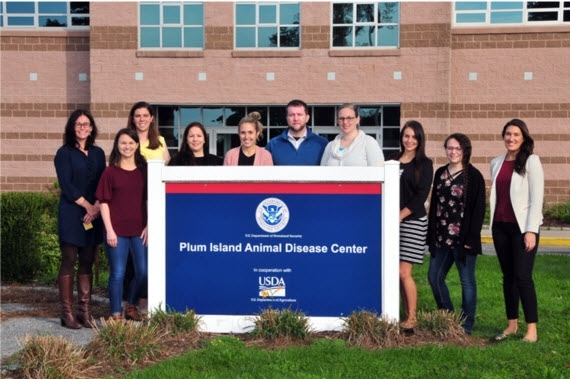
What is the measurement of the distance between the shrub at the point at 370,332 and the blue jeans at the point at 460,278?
29.5 inches

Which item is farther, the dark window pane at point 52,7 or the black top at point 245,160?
the dark window pane at point 52,7

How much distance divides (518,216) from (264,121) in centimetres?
1608

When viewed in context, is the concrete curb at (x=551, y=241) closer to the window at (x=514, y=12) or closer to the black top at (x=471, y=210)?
the window at (x=514, y=12)

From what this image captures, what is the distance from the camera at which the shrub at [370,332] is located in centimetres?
595

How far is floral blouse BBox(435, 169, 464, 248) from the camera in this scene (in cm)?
639

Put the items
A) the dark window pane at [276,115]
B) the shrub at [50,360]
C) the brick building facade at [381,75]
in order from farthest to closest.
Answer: the dark window pane at [276,115] < the brick building facade at [381,75] < the shrub at [50,360]

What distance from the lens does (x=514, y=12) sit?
21547 mm

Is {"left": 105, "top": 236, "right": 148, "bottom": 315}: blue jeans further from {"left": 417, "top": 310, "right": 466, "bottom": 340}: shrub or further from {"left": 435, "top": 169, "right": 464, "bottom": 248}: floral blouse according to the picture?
{"left": 435, "top": 169, "right": 464, "bottom": 248}: floral blouse

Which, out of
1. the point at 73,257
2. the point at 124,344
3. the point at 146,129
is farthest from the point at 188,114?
the point at 124,344

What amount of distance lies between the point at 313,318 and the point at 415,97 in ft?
51.0

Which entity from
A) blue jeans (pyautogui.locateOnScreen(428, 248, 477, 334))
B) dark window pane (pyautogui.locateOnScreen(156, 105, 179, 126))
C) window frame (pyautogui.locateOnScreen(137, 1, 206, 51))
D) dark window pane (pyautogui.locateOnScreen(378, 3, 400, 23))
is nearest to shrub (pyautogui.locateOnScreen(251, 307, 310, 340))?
blue jeans (pyautogui.locateOnScreen(428, 248, 477, 334))

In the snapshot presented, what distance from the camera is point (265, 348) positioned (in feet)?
19.3

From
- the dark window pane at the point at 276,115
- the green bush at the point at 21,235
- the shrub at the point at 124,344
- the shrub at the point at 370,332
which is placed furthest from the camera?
the dark window pane at the point at 276,115

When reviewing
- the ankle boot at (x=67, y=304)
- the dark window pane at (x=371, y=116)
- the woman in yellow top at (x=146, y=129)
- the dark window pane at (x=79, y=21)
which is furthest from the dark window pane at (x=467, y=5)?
the ankle boot at (x=67, y=304)
